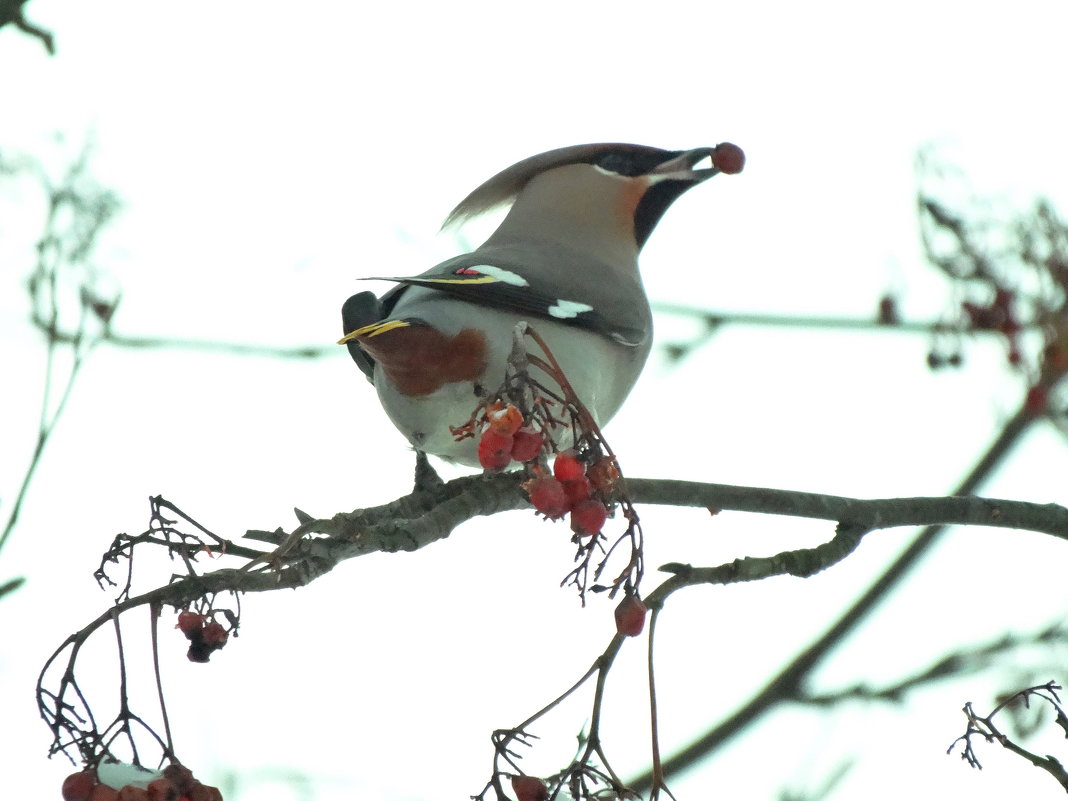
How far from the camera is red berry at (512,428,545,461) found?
7.04 feet

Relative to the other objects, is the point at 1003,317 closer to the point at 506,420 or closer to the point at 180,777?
the point at 506,420

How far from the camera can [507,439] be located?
2.14m

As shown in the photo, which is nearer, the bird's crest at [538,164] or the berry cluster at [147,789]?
the berry cluster at [147,789]

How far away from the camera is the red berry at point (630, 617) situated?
1.94 meters

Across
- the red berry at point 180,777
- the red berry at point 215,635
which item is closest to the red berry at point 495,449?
the red berry at point 215,635

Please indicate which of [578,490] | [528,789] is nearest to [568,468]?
[578,490]

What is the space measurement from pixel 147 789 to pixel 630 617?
0.63 meters

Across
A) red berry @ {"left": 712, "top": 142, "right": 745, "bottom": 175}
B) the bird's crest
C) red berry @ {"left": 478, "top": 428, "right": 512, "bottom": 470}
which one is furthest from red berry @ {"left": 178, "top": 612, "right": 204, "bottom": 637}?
the bird's crest

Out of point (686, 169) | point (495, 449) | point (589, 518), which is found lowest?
point (589, 518)

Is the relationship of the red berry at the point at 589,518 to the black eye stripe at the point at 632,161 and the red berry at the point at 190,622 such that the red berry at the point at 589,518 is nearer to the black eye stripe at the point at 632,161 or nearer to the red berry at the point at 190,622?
the red berry at the point at 190,622

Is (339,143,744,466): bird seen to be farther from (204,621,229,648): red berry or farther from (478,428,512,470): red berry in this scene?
(204,621,229,648): red berry

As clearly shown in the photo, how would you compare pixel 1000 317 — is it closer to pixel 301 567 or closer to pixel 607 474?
pixel 607 474

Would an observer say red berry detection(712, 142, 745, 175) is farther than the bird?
Yes

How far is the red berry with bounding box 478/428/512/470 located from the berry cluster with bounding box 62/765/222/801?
1.94 feet
